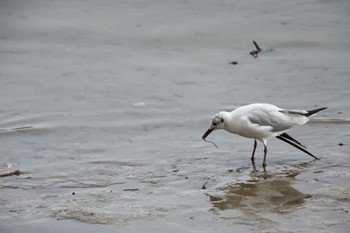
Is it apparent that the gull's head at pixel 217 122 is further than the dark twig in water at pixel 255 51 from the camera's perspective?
No

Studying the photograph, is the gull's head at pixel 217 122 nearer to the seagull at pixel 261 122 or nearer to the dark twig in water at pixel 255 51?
the seagull at pixel 261 122

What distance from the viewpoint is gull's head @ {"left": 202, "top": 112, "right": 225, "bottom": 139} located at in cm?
780

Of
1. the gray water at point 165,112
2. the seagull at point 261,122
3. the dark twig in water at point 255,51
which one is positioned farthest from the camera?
the dark twig in water at point 255,51

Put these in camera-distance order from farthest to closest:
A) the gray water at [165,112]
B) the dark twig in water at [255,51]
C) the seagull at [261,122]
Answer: the dark twig in water at [255,51], the seagull at [261,122], the gray water at [165,112]

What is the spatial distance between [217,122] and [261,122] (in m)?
0.49

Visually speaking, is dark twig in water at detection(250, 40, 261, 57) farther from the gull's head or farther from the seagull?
the gull's head

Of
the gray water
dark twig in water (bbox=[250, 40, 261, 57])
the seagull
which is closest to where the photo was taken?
the gray water

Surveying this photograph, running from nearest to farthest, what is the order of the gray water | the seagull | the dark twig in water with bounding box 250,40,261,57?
the gray water, the seagull, the dark twig in water with bounding box 250,40,261,57

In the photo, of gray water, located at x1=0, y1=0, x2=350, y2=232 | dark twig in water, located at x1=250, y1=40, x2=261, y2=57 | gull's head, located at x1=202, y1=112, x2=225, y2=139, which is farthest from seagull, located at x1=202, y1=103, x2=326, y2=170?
dark twig in water, located at x1=250, y1=40, x2=261, y2=57

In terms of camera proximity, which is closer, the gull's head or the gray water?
the gray water

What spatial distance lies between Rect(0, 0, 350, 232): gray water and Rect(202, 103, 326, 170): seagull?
0.75 ft

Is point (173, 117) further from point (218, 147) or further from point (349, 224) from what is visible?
point (349, 224)

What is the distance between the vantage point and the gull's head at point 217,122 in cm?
780

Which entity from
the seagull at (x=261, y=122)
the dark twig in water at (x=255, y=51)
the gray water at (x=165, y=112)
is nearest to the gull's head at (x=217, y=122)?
the seagull at (x=261, y=122)
